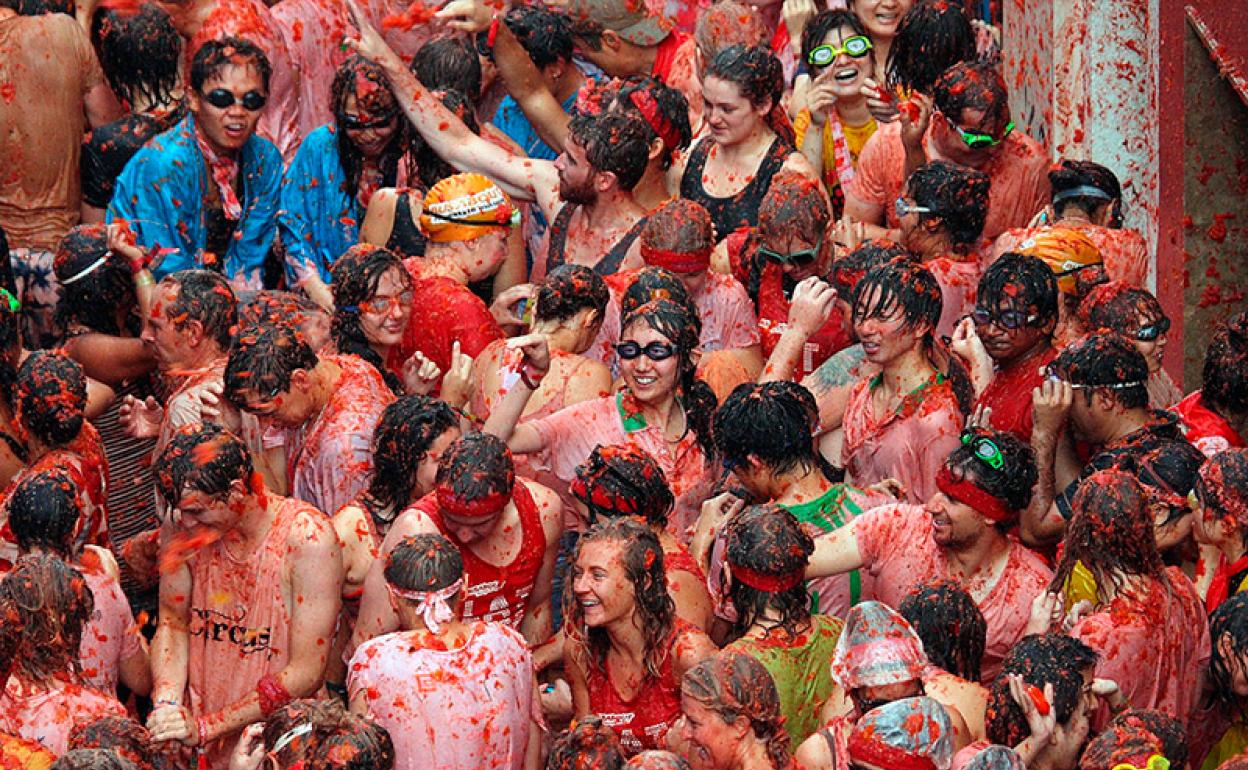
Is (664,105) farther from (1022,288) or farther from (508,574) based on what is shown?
(508,574)

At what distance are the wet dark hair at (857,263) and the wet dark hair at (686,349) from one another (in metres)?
0.68

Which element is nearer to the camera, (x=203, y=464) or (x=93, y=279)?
(x=203, y=464)

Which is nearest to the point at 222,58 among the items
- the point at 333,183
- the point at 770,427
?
the point at 333,183

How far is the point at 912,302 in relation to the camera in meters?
9.83

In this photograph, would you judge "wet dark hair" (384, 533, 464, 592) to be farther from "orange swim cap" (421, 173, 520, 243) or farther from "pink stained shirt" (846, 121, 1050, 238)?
"pink stained shirt" (846, 121, 1050, 238)

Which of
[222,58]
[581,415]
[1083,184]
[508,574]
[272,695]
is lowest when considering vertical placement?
[272,695]

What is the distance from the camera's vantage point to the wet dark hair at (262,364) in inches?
381

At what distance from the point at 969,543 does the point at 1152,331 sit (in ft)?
5.29

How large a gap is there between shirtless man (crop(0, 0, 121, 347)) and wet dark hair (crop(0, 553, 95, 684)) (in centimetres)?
384

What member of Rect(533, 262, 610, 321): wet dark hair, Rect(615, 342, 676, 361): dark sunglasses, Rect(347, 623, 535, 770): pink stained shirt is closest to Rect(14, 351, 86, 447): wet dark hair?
Rect(533, 262, 610, 321): wet dark hair

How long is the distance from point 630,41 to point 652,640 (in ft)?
19.1

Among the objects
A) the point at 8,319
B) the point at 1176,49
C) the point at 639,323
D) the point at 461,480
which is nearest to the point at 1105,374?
the point at 639,323

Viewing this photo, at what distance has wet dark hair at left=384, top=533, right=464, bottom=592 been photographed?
27.2 ft

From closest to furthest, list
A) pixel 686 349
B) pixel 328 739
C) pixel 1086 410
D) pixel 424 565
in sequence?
pixel 328 739 < pixel 424 565 < pixel 1086 410 < pixel 686 349
